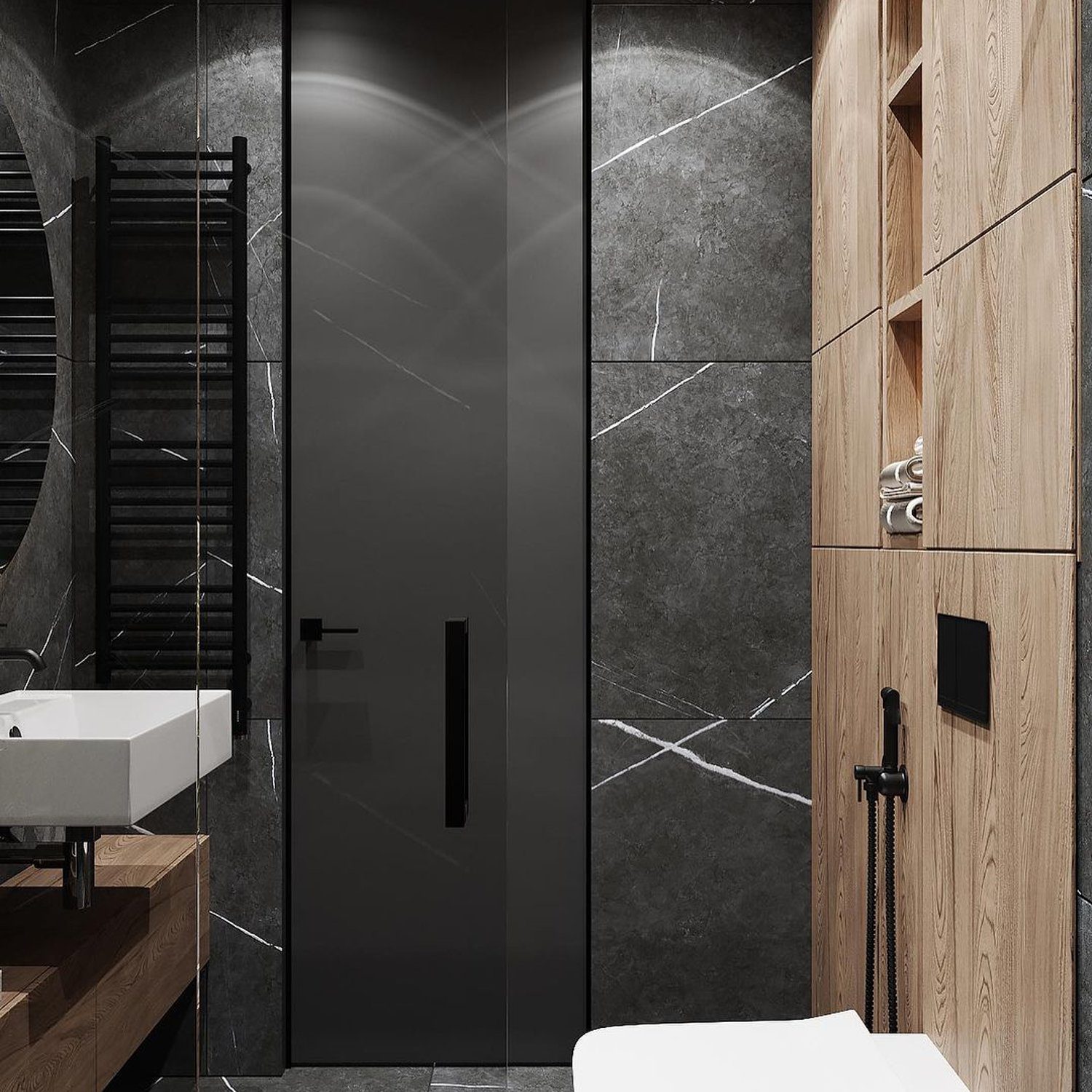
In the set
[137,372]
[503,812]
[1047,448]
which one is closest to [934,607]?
[1047,448]

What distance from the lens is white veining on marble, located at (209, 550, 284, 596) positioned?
1.64 metres

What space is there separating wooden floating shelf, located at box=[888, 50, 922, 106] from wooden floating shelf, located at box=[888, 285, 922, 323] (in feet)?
1.10

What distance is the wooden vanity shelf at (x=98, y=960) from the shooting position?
1239 mm

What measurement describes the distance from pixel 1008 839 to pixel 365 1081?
1180mm

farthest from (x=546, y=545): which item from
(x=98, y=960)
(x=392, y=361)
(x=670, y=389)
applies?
(x=98, y=960)

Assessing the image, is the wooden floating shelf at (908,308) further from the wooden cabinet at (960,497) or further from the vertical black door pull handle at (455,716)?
the vertical black door pull handle at (455,716)

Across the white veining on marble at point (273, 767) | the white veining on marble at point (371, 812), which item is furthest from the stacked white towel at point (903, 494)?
the white veining on marble at point (273, 767)

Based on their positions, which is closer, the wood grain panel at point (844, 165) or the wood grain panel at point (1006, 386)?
the wood grain panel at point (1006, 386)

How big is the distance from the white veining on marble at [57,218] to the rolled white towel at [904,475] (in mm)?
1321

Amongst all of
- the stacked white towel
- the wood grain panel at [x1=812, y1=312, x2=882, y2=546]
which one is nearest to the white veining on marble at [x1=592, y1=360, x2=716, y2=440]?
the wood grain panel at [x1=812, y1=312, x2=882, y2=546]

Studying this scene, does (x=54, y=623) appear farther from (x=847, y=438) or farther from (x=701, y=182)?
(x=701, y=182)

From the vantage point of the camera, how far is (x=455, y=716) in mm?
1794

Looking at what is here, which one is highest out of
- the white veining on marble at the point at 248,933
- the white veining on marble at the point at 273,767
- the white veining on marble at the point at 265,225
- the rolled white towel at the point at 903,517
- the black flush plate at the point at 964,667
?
the white veining on marble at the point at 265,225

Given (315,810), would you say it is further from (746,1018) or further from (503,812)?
(746,1018)
